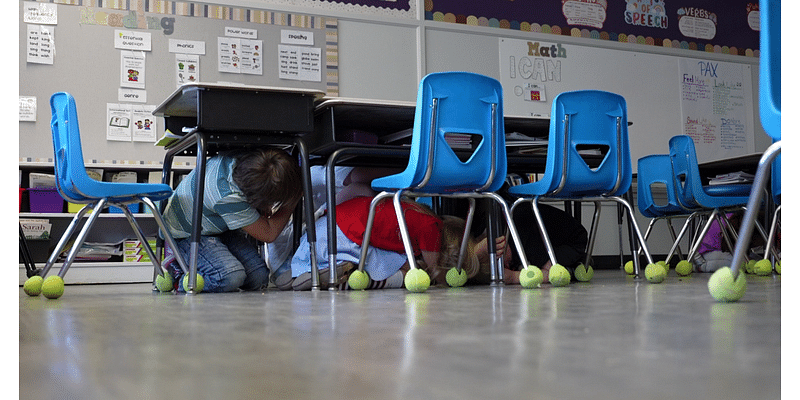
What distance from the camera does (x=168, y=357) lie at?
2.70 ft

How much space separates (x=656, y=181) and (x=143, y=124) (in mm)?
3353

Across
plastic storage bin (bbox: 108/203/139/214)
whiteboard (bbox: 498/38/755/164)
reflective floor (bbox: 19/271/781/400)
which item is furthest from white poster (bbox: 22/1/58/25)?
reflective floor (bbox: 19/271/781/400)

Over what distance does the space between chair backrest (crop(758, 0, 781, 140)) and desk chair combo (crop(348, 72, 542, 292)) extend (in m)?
0.99

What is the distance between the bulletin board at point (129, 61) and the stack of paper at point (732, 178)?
2.99 metres

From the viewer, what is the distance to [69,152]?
2.19m

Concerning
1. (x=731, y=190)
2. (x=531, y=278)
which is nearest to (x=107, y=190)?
(x=531, y=278)

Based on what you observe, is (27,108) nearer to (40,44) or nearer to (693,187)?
(40,44)

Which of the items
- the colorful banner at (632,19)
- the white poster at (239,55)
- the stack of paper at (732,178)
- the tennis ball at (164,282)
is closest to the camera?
the tennis ball at (164,282)

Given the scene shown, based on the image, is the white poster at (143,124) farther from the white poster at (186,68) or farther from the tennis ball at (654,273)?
the tennis ball at (654,273)

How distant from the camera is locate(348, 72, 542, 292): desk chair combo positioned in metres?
2.28

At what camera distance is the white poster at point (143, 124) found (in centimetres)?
465

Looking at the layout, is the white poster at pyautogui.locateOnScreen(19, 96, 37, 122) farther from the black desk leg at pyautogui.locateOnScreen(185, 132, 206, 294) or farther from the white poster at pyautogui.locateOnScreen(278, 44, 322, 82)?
the black desk leg at pyautogui.locateOnScreen(185, 132, 206, 294)

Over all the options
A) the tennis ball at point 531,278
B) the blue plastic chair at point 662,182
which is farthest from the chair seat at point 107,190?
the blue plastic chair at point 662,182

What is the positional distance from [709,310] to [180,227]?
1951 millimetres
